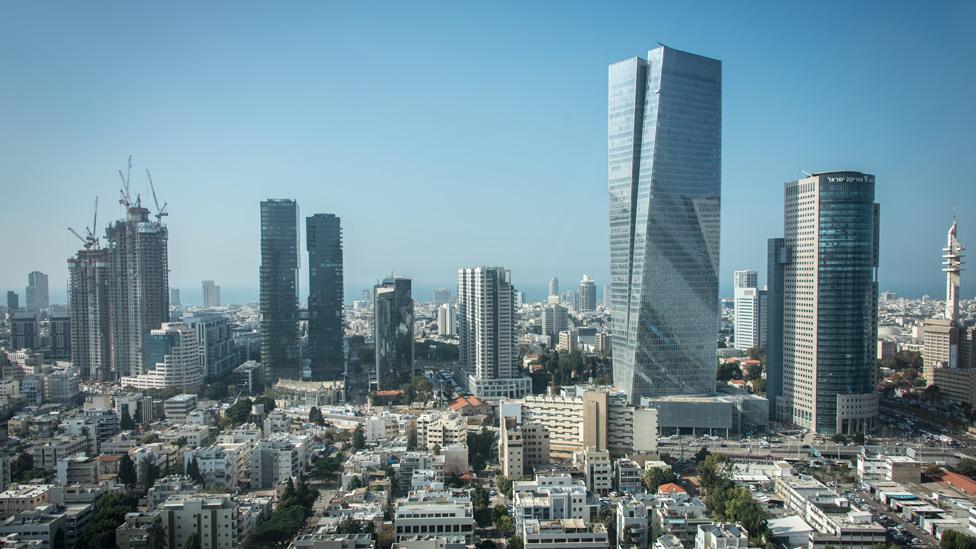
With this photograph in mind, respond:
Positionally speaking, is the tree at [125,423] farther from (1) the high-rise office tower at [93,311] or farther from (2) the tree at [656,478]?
(2) the tree at [656,478]

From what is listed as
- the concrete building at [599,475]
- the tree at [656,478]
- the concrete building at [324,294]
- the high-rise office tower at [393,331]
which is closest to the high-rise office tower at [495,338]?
the high-rise office tower at [393,331]

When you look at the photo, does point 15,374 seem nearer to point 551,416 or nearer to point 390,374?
point 390,374

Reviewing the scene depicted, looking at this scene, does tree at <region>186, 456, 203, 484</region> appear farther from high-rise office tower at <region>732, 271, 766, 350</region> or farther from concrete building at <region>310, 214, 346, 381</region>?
high-rise office tower at <region>732, 271, 766, 350</region>

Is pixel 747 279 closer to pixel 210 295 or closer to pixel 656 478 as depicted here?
pixel 656 478

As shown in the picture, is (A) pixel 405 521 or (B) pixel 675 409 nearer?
(A) pixel 405 521

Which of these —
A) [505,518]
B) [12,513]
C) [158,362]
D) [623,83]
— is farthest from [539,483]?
[158,362]

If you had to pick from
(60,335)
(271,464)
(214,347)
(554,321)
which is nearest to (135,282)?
(214,347)
